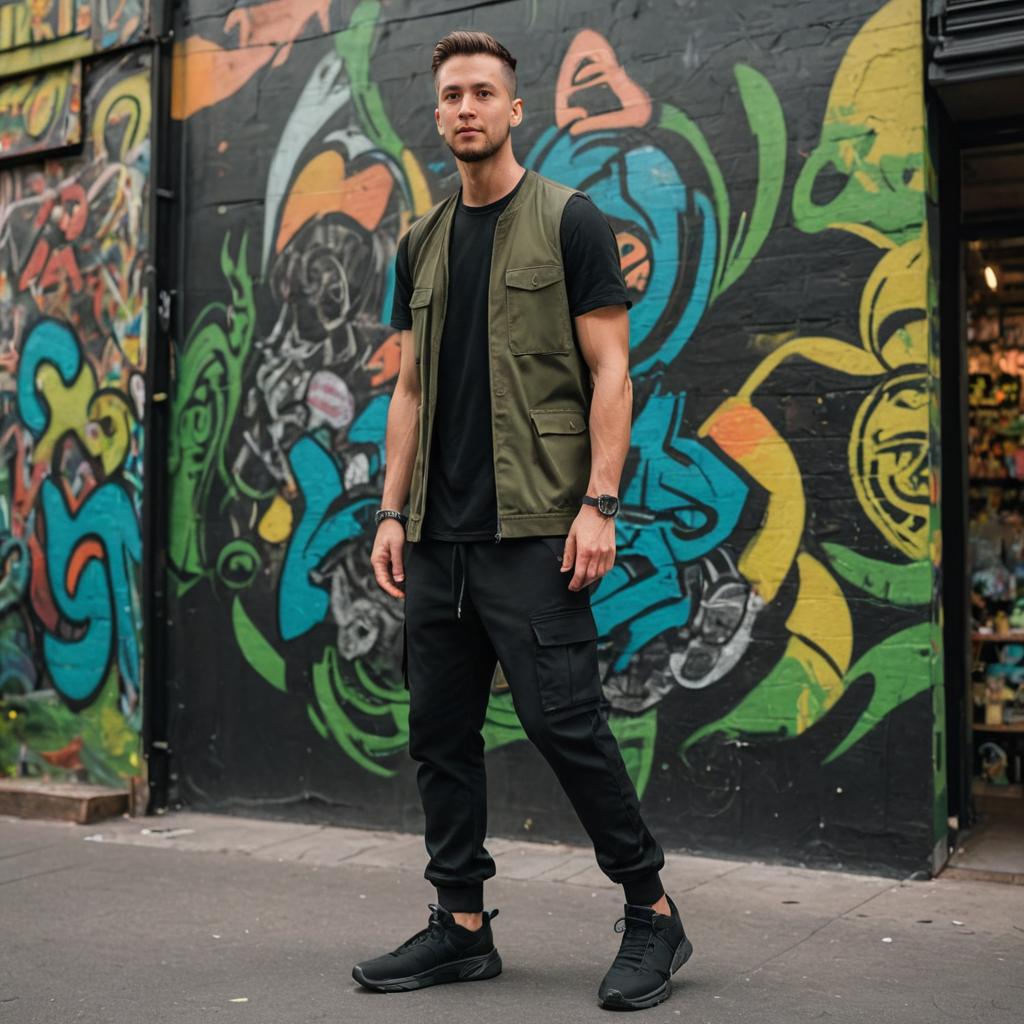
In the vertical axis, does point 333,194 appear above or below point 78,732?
above

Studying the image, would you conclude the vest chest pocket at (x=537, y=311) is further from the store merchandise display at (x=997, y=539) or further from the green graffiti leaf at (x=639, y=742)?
the store merchandise display at (x=997, y=539)

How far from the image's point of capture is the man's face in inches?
147

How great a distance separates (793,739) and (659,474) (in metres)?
1.12

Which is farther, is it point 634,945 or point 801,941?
point 801,941

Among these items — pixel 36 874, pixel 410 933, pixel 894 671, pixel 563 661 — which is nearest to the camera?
pixel 563 661

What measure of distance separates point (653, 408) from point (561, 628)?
2151 mm

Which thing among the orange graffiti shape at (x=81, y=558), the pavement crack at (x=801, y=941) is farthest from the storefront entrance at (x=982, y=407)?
the orange graffiti shape at (x=81, y=558)

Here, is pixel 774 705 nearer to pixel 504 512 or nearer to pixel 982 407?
pixel 504 512

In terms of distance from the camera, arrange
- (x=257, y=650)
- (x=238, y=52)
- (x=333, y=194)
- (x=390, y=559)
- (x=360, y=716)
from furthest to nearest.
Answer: (x=238, y=52), (x=257, y=650), (x=333, y=194), (x=360, y=716), (x=390, y=559)

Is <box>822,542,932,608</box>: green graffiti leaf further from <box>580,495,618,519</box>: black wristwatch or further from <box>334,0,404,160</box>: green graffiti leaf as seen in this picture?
Answer: <box>334,0,404,160</box>: green graffiti leaf

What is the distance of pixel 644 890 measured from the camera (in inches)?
145

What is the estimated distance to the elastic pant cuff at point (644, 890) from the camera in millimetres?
3674

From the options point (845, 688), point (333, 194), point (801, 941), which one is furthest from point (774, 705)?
point (333, 194)

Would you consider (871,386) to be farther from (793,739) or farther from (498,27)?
(498,27)
